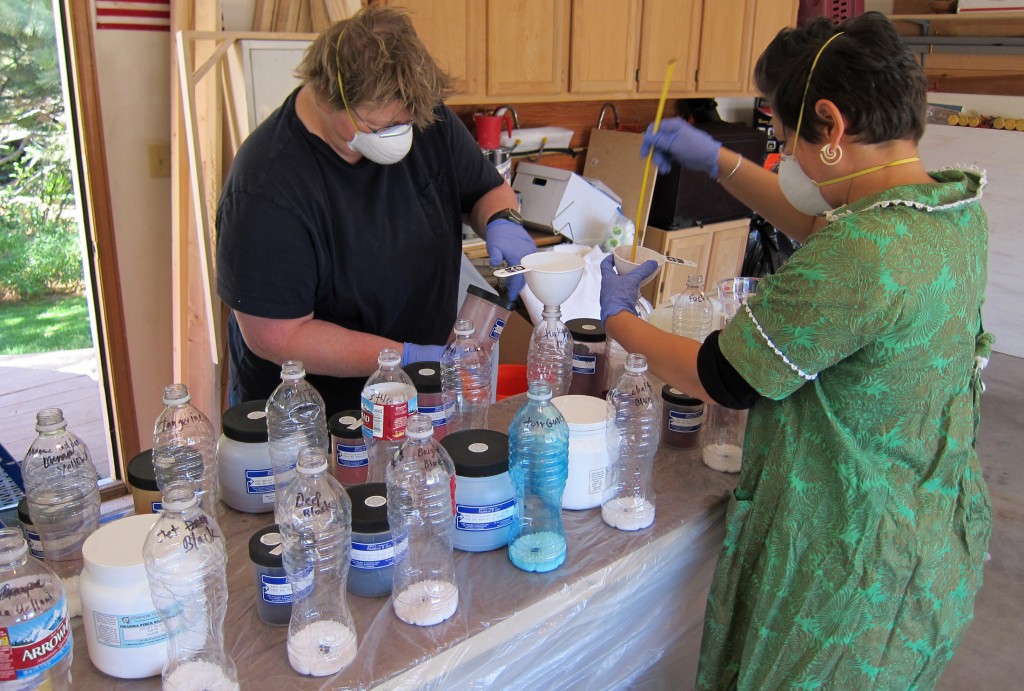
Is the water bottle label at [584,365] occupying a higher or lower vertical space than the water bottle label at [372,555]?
higher

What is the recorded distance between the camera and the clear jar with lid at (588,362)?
72.4 inches

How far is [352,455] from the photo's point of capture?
1.44 metres

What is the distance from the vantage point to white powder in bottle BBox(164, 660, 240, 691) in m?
0.98

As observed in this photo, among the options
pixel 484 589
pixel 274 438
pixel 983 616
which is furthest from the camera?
pixel 983 616

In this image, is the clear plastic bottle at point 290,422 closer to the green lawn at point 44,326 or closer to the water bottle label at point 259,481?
the water bottle label at point 259,481

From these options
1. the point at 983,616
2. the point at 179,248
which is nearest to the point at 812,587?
the point at 983,616

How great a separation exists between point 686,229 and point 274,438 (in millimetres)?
3323

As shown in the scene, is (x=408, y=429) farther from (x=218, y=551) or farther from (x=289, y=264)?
(x=289, y=264)

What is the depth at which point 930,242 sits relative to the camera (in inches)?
44.0

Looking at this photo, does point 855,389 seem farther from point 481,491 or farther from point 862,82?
point 481,491

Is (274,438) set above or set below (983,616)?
above

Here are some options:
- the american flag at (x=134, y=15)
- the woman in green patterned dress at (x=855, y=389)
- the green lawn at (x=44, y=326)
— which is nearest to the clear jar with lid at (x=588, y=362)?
the woman in green patterned dress at (x=855, y=389)

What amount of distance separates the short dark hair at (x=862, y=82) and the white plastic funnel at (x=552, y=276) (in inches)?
22.8

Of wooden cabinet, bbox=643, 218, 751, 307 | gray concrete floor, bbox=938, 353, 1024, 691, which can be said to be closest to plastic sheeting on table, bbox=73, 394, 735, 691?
gray concrete floor, bbox=938, 353, 1024, 691
